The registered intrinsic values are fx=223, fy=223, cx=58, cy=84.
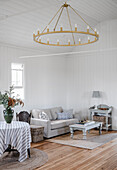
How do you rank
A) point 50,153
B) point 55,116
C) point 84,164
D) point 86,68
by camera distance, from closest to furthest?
1. point 84,164
2. point 50,153
3. point 55,116
4. point 86,68

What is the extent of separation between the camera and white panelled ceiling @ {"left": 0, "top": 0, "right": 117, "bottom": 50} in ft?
17.8

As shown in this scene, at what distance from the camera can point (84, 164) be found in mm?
4465

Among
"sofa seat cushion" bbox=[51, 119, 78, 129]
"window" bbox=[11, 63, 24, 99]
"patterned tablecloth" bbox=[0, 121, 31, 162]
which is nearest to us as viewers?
"patterned tablecloth" bbox=[0, 121, 31, 162]

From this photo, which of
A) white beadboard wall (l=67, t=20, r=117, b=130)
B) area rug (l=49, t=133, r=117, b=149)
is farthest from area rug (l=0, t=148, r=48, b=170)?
white beadboard wall (l=67, t=20, r=117, b=130)

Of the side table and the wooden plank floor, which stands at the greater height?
the side table

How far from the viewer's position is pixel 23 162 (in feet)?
15.0

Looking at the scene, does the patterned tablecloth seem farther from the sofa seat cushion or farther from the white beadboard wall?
the white beadboard wall

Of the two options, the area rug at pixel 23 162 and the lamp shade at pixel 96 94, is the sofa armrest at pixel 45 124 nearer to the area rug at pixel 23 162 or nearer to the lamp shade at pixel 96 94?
the area rug at pixel 23 162

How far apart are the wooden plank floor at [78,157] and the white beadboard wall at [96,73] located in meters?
2.57

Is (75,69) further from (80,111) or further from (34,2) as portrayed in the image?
(34,2)

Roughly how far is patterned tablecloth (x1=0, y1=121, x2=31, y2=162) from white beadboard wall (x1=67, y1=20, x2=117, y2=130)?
429 cm

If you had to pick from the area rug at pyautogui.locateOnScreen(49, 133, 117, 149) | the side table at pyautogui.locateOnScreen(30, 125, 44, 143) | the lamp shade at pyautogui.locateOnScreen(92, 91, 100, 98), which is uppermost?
the lamp shade at pyautogui.locateOnScreen(92, 91, 100, 98)

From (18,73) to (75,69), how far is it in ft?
8.90

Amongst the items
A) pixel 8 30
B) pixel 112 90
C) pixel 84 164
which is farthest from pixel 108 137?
pixel 8 30
